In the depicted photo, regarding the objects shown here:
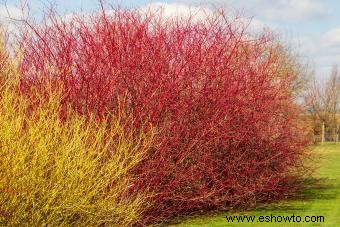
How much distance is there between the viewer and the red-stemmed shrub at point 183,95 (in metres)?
8.68

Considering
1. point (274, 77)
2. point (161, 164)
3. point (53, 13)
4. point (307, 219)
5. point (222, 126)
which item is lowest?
point (307, 219)

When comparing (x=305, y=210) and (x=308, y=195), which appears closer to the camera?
(x=305, y=210)

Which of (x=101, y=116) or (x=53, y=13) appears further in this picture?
(x=53, y=13)

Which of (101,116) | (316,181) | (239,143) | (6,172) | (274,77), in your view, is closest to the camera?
(6,172)

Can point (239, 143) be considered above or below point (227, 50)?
below

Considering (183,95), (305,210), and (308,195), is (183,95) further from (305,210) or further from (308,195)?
(308,195)

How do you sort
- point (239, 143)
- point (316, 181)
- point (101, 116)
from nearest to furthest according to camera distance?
point (101, 116), point (239, 143), point (316, 181)

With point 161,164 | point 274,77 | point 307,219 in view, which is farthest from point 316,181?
point 161,164

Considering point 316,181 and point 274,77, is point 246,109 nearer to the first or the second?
point 274,77

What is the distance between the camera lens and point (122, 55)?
8938 mm

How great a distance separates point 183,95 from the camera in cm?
930

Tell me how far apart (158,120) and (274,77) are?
126 inches

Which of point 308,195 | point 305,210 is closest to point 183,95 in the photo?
point 305,210

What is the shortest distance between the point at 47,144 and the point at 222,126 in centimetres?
435
